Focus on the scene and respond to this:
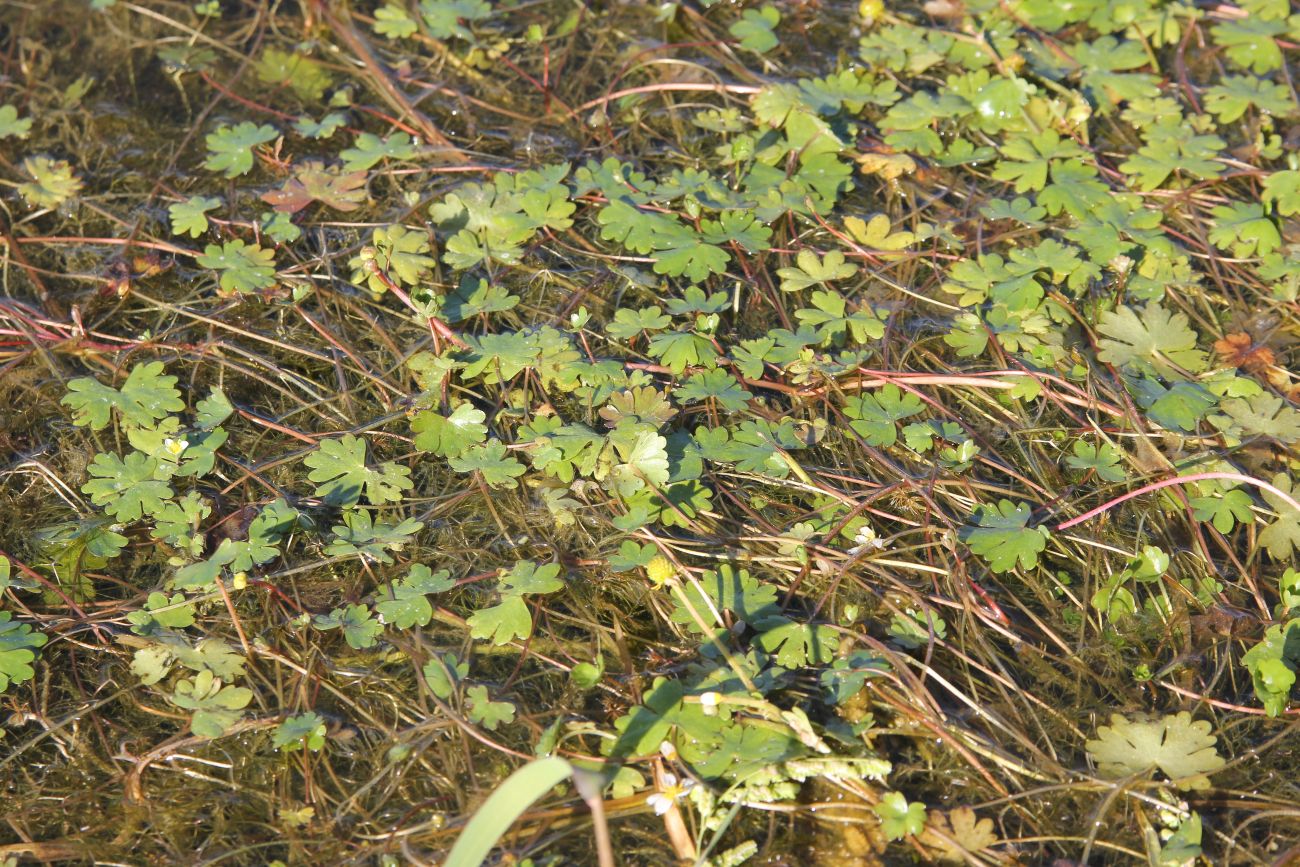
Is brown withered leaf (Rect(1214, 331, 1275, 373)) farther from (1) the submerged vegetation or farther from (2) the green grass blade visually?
(2) the green grass blade

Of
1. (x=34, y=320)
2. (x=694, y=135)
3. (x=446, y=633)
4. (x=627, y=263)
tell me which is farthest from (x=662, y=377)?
(x=34, y=320)

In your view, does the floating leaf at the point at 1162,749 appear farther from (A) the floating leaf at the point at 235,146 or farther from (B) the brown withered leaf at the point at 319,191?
(A) the floating leaf at the point at 235,146

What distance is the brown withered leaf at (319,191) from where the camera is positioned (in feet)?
12.8

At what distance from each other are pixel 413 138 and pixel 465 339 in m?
1.20

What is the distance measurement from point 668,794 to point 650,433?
989 millimetres

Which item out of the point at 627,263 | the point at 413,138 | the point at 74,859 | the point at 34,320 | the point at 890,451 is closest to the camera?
the point at 74,859

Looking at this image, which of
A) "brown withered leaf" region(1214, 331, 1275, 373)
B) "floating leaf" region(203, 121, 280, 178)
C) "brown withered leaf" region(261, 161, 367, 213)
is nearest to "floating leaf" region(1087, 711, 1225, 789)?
"brown withered leaf" region(1214, 331, 1275, 373)

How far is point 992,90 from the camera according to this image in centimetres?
420

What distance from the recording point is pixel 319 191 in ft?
12.9

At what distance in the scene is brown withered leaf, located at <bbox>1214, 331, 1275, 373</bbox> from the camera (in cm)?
347

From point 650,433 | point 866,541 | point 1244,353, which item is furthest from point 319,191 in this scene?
point 1244,353

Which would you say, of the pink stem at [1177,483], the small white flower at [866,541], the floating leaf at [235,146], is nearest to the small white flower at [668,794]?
the small white flower at [866,541]

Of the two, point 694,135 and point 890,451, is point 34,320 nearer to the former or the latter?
point 694,135

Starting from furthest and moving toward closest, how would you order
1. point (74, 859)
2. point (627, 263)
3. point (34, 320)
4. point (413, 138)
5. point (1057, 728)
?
point (413, 138), point (627, 263), point (34, 320), point (1057, 728), point (74, 859)
